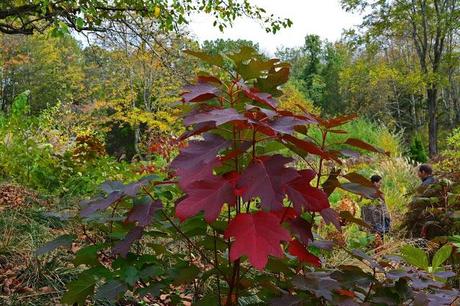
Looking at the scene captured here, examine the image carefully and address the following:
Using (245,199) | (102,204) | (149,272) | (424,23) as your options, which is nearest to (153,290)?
(149,272)

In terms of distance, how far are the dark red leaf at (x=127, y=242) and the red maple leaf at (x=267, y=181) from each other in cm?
40

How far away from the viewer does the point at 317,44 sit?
1453 inches

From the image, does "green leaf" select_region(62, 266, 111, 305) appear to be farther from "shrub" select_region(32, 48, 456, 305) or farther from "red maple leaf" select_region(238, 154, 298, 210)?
"red maple leaf" select_region(238, 154, 298, 210)

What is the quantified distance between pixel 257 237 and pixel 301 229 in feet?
0.79

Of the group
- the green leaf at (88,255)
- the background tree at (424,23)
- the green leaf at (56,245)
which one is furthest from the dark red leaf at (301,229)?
the background tree at (424,23)

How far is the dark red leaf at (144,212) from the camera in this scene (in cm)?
120

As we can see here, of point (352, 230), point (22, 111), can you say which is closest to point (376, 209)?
point (352, 230)

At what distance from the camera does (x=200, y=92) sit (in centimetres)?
111

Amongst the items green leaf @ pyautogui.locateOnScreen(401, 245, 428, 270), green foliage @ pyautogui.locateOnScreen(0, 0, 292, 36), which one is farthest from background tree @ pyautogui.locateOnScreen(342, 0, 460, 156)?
green leaf @ pyautogui.locateOnScreen(401, 245, 428, 270)

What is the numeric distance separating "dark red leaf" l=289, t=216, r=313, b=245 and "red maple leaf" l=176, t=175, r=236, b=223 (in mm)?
232

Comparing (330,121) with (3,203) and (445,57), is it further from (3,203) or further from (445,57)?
(445,57)

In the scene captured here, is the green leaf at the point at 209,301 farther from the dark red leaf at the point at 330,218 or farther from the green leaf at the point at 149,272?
the dark red leaf at the point at 330,218

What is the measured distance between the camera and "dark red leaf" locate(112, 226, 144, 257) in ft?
4.03

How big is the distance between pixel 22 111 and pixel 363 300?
15.5 ft
